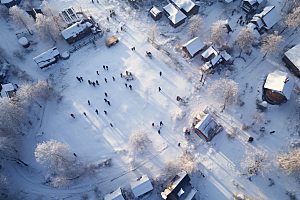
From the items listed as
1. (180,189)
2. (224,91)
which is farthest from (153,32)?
(180,189)

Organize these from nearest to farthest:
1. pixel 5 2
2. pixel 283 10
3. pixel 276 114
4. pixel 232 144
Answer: pixel 232 144 < pixel 276 114 < pixel 283 10 < pixel 5 2

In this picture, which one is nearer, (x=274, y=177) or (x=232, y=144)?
(x=274, y=177)

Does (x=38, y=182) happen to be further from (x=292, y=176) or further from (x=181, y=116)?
(x=292, y=176)

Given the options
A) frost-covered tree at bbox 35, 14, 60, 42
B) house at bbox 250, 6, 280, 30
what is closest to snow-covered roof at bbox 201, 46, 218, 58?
house at bbox 250, 6, 280, 30

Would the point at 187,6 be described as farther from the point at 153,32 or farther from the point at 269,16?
the point at 269,16

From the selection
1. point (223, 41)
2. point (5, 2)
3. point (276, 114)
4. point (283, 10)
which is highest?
point (283, 10)

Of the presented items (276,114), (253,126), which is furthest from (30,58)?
(276,114)
